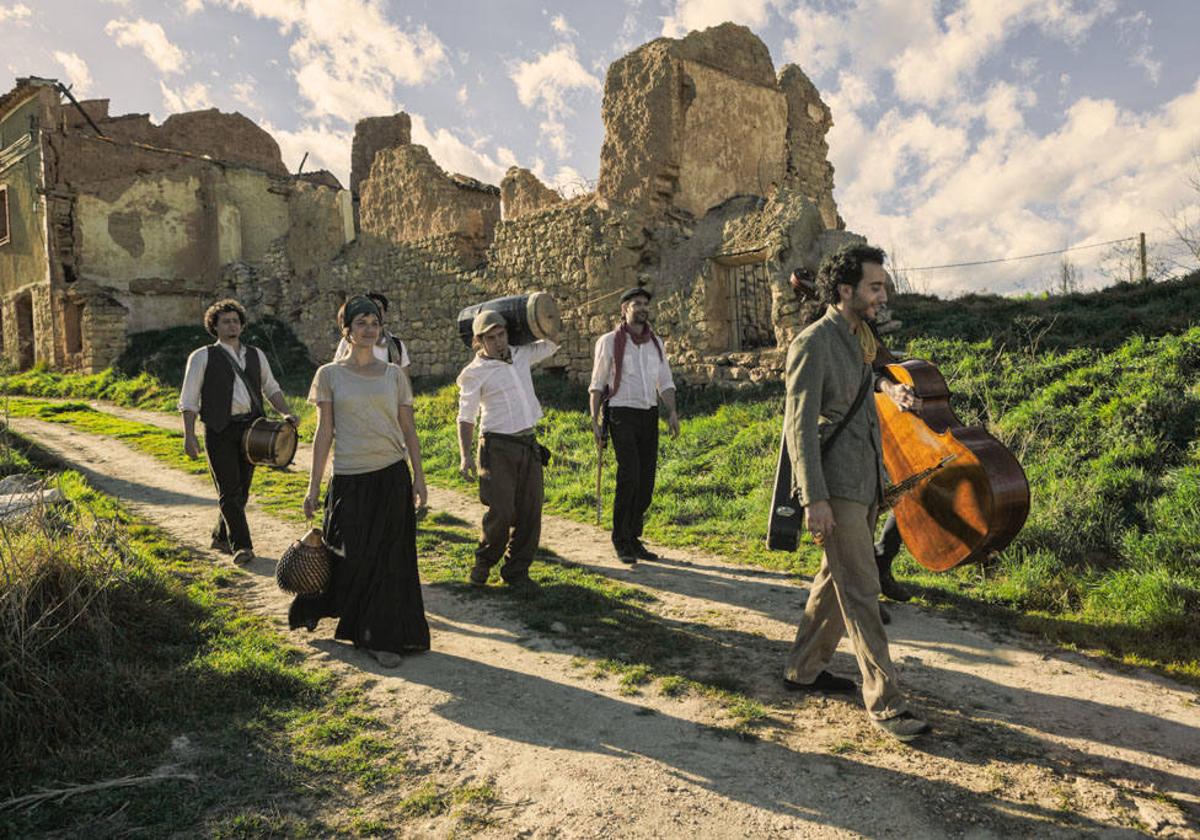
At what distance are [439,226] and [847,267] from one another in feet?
41.8

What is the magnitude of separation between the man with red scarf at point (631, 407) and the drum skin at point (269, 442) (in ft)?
7.36

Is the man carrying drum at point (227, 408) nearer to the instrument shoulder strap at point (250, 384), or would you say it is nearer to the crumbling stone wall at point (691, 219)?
the instrument shoulder strap at point (250, 384)

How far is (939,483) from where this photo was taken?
3783 mm

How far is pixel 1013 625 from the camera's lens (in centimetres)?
412

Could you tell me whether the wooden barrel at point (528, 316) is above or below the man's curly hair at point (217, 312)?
below

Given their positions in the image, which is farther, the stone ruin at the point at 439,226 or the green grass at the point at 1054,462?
the stone ruin at the point at 439,226

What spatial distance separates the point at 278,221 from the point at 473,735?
21494 millimetres

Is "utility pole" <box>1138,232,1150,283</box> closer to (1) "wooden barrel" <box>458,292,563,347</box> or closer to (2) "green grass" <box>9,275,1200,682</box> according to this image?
(2) "green grass" <box>9,275,1200,682</box>

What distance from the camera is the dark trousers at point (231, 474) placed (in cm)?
557

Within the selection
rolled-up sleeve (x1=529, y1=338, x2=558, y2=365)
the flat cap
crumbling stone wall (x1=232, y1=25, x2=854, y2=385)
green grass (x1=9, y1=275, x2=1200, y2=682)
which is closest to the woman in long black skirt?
the flat cap

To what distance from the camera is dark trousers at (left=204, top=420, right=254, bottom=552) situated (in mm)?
5574

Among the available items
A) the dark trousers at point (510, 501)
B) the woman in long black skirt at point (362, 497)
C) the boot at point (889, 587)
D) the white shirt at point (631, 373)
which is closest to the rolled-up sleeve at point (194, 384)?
the woman in long black skirt at point (362, 497)

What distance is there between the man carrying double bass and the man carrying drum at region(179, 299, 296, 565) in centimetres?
400

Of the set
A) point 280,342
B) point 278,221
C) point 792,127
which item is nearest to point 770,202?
point 792,127
